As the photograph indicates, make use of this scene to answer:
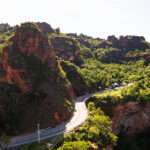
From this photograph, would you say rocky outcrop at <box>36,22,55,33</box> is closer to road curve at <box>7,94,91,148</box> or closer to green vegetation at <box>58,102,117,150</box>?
road curve at <box>7,94,91,148</box>

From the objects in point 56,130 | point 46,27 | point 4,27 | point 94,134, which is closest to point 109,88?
point 56,130

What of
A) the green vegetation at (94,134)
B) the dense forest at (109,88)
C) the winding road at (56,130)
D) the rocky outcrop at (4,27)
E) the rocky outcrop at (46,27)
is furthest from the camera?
the rocky outcrop at (4,27)

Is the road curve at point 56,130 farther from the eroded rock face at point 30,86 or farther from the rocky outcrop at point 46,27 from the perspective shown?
the rocky outcrop at point 46,27

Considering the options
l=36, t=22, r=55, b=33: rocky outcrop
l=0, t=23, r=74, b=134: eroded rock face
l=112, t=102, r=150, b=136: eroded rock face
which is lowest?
l=112, t=102, r=150, b=136: eroded rock face

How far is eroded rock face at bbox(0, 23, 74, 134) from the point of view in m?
63.5

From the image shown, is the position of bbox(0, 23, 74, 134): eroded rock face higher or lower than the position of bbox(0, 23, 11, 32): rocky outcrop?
higher

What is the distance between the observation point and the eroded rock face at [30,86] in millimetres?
63531

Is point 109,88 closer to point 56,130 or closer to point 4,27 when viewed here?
point 56,130

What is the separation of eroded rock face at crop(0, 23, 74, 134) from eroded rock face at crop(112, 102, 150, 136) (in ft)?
45.4

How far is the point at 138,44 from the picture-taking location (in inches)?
6703

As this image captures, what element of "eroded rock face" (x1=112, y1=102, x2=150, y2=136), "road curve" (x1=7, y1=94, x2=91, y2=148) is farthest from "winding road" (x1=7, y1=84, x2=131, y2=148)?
"eroded rock face" (x1=112, y1=102, x2=150, y2=136)

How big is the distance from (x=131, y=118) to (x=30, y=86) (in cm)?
2908

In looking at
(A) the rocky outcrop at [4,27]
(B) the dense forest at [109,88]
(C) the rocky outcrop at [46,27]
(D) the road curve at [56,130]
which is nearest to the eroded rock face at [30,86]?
(D) the road curve at [56,130]

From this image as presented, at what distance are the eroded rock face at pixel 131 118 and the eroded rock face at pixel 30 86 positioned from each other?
13.9 m
